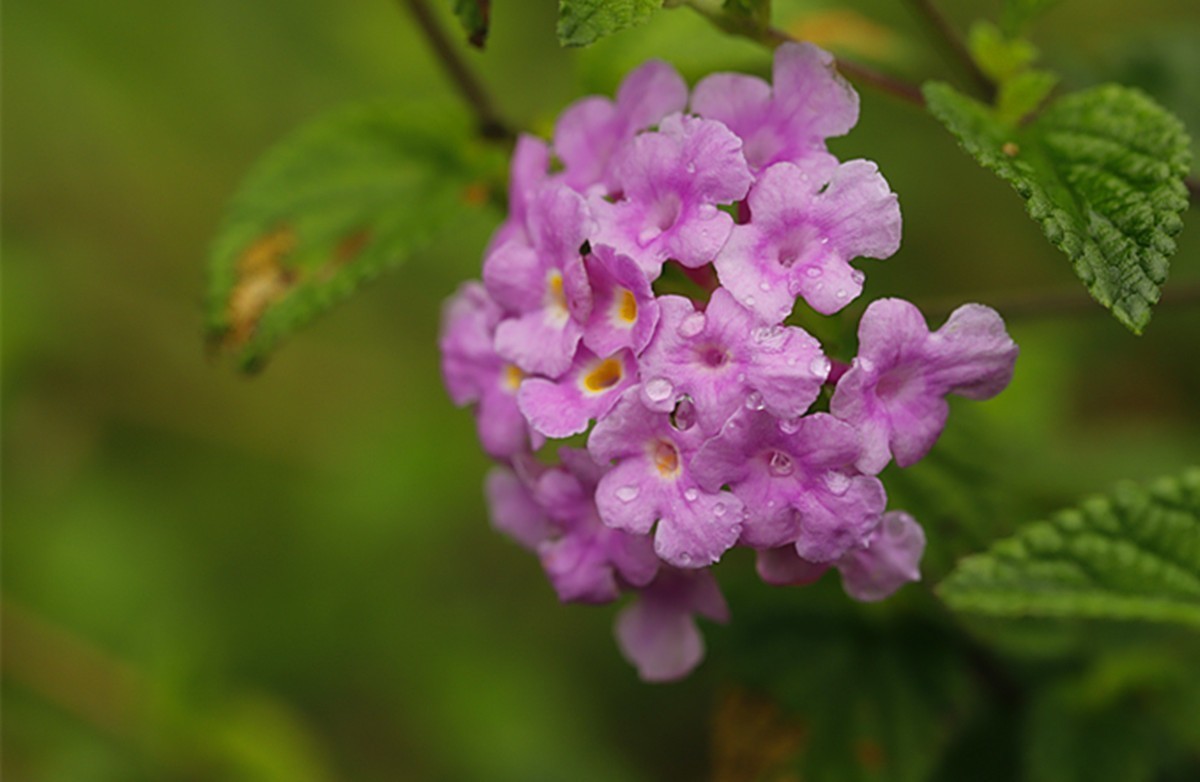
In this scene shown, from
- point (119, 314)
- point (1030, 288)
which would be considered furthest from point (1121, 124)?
point (119, 314)

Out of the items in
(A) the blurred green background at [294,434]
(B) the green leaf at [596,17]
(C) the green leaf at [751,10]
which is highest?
(B) the green leaf at [596,17]

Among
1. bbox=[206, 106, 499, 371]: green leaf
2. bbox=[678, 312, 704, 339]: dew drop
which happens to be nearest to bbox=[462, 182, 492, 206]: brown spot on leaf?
bbox=[206, 106, 499, 371]: green leaf

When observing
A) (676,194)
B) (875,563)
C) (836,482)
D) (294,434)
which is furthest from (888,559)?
(294,434)

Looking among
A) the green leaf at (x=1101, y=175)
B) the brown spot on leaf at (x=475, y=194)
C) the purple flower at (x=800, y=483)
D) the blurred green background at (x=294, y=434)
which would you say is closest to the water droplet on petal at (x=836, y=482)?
the purple flower at (x=800, y=483)

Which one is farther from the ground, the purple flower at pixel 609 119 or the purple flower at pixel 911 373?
the purple flower at pixel 609 119

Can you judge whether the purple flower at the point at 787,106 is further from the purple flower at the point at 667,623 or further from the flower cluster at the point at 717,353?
the purple flower at the point at 667,623

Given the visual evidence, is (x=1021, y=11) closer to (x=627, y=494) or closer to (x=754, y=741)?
(x=627, y=494)

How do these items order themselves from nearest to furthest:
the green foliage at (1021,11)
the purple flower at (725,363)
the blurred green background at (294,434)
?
1. the purple flower at (725,363)
2. the green foliage at (1021,11)
3. the blurred green background at (294,434)
